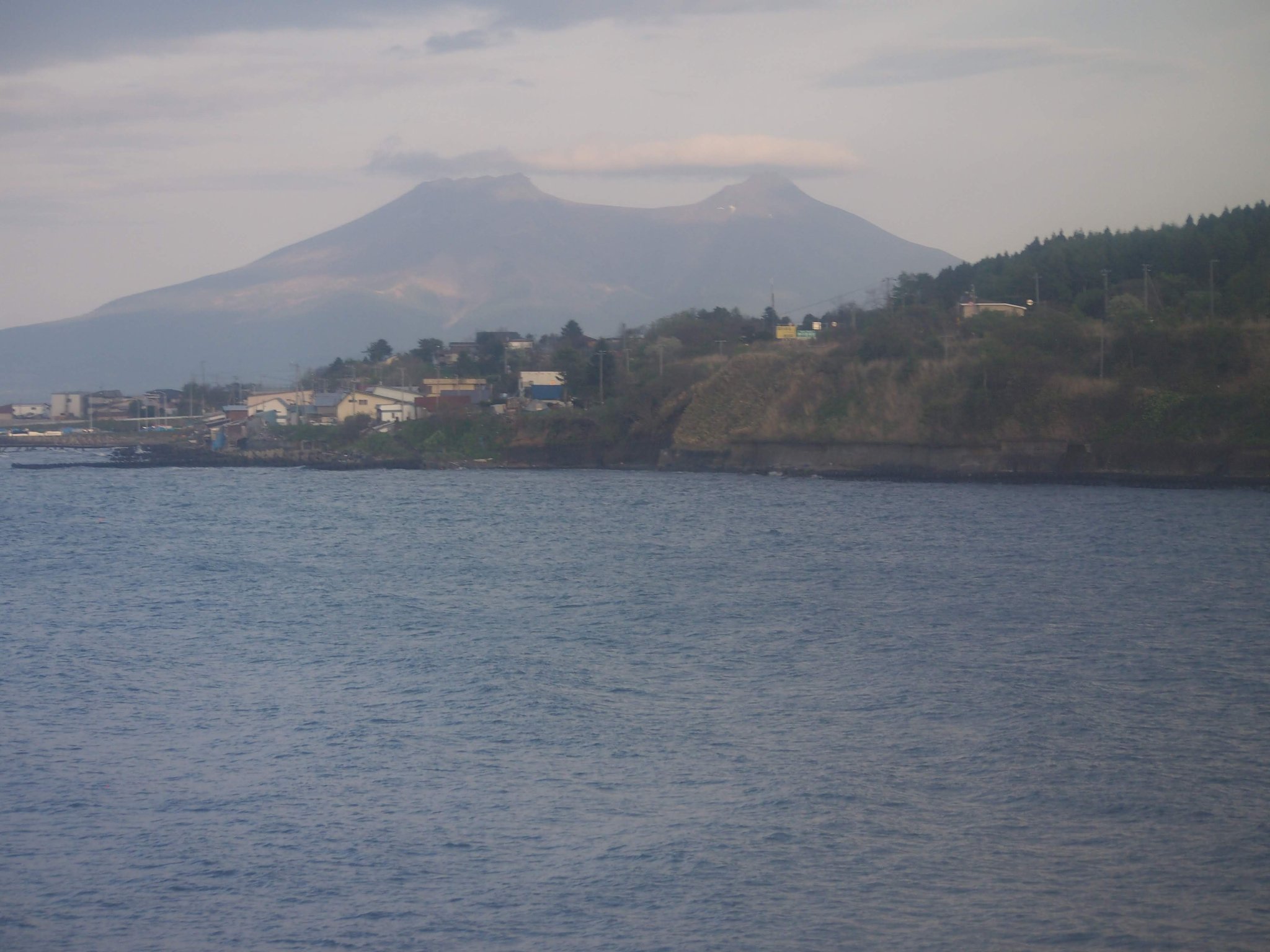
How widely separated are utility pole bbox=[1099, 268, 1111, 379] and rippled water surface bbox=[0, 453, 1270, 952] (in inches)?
1013

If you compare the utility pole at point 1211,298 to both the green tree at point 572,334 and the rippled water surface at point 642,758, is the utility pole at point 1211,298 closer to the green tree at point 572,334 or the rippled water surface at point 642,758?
the rippled water surface at point 642,758

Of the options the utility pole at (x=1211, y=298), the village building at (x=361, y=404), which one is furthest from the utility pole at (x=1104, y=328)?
the village building at (x=361, y=404)

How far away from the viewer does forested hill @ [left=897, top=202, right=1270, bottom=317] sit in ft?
161

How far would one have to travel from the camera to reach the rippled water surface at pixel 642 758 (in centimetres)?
670

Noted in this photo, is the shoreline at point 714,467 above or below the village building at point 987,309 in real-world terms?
below

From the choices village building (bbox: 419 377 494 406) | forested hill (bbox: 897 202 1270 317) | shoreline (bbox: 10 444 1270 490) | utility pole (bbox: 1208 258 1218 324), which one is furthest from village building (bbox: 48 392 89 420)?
utility pole (bbox: 1208 258 1218 324)

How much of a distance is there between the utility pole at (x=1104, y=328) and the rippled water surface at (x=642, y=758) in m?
25.7

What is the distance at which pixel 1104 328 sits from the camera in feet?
161

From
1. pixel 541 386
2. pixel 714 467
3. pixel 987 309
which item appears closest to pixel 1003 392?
pixel 987 309

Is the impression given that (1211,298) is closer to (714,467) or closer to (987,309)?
(987,309)

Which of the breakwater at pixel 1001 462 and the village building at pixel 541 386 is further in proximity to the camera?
the village building at pixel 541 386

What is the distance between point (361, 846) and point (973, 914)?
3953 millimetres

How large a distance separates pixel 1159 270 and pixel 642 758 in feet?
179

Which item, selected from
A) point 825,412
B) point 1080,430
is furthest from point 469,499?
point 1080,430
